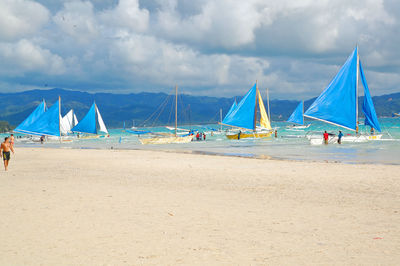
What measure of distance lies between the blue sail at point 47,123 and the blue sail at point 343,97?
38494 millimetres

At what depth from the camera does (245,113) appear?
56.8m

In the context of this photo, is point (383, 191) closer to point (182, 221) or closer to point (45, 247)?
point (182, 221)

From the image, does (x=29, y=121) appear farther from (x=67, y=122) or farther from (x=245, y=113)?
(x=67, y=122)

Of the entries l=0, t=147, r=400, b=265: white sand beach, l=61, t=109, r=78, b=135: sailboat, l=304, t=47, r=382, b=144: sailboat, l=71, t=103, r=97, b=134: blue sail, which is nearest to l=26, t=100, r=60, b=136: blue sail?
l=71, t=103, r=97, b=134: blue sail

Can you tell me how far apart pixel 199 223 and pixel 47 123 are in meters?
54.1

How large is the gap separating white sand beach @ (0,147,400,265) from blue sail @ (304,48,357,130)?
25.6 m

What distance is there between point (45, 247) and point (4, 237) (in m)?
1.05

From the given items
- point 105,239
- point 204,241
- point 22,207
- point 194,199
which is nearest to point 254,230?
point 204,241

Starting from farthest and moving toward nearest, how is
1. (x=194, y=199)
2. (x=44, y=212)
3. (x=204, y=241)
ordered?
(x=194, y=199) → (x=44, y=212) → (x=204, y=241)

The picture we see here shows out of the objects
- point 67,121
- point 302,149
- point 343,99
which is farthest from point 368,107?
point 67,121

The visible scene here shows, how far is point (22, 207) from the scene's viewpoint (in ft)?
30.3

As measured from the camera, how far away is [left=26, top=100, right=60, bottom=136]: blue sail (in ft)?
185

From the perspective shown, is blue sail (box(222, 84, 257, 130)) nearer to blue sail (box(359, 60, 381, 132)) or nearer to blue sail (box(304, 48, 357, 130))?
blue sail (box(359, 60, 381, 132))

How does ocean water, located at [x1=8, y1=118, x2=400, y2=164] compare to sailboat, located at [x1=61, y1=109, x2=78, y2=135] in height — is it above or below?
below
